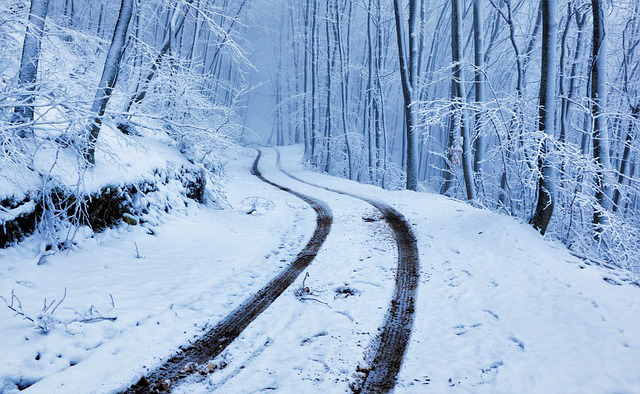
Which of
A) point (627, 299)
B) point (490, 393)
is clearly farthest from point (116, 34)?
point (627, 299)

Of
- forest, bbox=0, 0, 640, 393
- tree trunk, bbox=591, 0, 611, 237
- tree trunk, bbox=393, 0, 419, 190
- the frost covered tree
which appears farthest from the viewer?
tree trunk, bbox=393, 0, 419, 190

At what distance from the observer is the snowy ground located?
3189mm

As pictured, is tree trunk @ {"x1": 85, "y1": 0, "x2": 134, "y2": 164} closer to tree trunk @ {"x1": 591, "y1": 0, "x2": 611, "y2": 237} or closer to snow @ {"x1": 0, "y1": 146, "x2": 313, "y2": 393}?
snow @ {"x1": 0, "y1": 146, "x2": 313, "y2": 393}

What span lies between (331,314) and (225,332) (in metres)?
Result: 1.32

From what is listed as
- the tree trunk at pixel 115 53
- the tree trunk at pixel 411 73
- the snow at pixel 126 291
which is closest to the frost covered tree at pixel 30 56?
the tree trunk at pixel 115 53

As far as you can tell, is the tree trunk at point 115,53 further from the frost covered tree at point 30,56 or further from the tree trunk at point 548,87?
the tree trunk at point 548,87

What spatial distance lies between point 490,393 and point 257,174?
17.7 meters

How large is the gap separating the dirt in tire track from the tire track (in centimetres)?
156

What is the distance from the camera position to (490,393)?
305 cm

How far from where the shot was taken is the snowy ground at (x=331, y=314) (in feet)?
10.5

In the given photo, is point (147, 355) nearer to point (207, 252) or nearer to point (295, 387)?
point (295, 387)

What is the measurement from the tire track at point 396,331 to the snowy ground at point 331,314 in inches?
4.4

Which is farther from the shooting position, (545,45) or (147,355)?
(545,45)


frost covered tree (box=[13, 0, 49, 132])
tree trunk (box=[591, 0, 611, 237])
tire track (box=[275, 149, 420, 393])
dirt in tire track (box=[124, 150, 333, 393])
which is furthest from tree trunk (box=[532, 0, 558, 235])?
frost covered tree (box=[13, 0, 49, 132])
